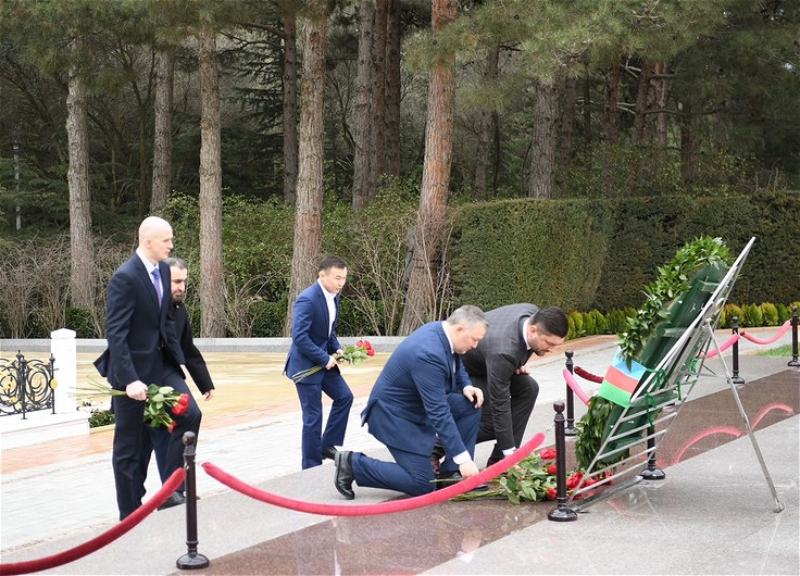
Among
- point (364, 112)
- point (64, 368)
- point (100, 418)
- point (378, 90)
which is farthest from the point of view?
point (378, 90)

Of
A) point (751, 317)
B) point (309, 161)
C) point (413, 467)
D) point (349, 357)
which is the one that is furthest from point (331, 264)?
point (751, 317)

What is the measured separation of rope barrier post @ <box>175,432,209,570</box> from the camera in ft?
19.4

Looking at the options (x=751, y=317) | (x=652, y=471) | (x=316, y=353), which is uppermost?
(x=316, y=353)

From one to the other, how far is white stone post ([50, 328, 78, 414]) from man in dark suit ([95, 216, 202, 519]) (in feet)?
14.9

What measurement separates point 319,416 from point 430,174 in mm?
11386

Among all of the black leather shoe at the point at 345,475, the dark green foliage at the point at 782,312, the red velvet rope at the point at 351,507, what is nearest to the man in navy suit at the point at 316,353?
the black leather shoe at the point at 345,475

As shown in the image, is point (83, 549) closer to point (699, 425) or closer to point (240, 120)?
point (699, 425)

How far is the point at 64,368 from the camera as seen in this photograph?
11.4 meters

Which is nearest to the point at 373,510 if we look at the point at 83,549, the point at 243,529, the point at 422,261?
the point at 243,529

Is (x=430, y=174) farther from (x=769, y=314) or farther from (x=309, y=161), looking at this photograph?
(x=769, y=314)

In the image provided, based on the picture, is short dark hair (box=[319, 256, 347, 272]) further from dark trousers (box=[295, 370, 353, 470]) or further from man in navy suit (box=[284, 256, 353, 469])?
dark trousers (box=[295, 370, 353, 470])

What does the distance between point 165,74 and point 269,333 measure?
10832 mm

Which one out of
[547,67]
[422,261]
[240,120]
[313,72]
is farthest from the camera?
[240,120]

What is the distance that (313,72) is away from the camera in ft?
69.7
